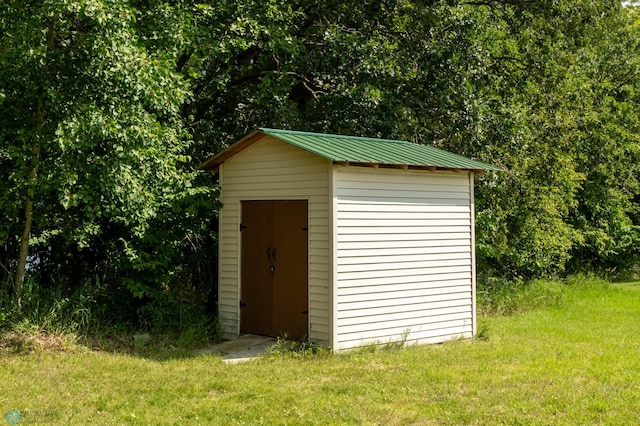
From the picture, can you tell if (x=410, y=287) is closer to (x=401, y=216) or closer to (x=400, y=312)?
(x=400, y=312)

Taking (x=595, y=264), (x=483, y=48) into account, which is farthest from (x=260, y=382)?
(x=595, y=264)

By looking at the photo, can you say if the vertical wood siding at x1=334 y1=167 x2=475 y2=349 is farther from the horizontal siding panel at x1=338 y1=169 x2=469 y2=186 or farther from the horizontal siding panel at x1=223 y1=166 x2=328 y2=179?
the horizontal siding panel at x1=223 y1=166 x2=328 y2=179

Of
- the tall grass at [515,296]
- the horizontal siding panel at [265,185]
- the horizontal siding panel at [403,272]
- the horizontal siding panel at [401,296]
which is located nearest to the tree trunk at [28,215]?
the horizontal siding panel at [265,185]

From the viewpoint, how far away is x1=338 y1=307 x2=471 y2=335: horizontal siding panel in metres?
8.65

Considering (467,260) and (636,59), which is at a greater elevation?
(636,59)

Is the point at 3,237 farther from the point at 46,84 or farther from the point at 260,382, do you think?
the point at 260,382

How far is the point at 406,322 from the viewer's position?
925 centimetres

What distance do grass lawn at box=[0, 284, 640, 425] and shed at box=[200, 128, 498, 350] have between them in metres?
0.56

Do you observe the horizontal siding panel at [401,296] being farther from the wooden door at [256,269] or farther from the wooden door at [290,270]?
the wooden door at [256,269]

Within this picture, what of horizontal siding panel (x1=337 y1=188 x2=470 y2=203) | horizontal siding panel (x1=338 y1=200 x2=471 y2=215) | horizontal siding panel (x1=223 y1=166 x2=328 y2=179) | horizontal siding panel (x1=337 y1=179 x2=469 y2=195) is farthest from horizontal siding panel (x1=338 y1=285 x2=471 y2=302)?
horizontal siding panel (x1=223 y1=166 x2=328 y2=179)

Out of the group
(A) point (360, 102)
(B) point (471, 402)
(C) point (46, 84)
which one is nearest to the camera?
(B) point (471, 402)

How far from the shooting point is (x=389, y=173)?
29.8ft

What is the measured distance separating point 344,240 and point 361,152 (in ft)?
4.06

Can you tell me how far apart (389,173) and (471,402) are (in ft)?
11.5
